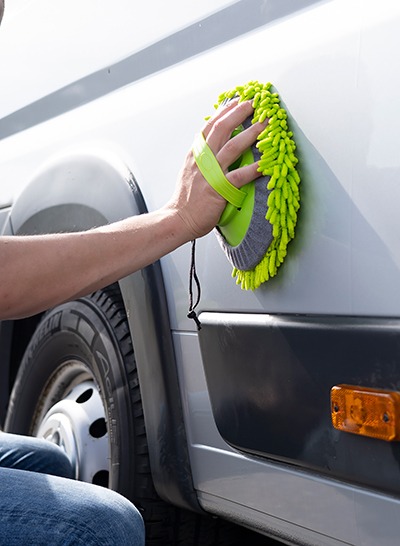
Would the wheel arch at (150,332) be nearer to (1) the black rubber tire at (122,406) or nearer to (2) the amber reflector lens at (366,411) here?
(1) the black rubber tire at (122,406)

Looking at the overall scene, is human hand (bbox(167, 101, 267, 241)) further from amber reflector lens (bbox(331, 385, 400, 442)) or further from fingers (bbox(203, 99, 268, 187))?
amber reflector lens (bbox(331, 385, 400, 442))

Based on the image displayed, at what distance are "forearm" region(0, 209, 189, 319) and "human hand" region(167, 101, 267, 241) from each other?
0.03 meters

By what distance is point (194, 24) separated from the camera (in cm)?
181

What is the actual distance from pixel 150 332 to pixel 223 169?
485 millimetres

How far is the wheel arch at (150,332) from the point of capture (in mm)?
1913

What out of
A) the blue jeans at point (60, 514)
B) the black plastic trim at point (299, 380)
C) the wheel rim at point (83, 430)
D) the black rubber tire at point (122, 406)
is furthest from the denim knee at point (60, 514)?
the wheel rim at point (83, 430)

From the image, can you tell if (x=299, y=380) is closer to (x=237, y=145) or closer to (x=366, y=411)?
(x=366, y=411)

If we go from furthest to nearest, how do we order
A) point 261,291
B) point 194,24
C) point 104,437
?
point 104,437
point 194,24
point 261,291

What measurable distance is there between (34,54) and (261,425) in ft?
4.26

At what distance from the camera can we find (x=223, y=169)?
1586 millimetres

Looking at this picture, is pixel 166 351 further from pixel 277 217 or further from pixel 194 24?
pixel 194 24

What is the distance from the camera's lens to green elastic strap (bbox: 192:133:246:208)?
158cm

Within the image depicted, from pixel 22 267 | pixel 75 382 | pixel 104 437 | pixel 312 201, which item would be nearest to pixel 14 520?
pixel 22 267

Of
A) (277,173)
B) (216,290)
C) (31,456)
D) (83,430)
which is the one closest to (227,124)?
(277,173)
